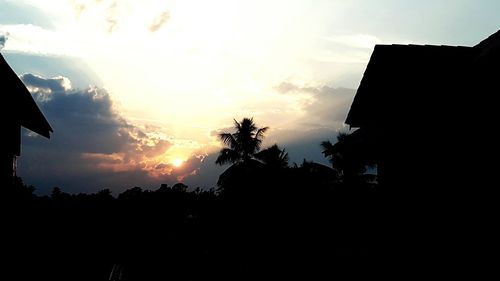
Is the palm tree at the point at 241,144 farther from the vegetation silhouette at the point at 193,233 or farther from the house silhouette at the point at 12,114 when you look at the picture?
the house silhouette at the point at 12,114

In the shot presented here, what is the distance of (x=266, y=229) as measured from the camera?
67.5ft

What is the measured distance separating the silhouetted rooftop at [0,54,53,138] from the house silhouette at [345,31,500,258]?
21.6 ft

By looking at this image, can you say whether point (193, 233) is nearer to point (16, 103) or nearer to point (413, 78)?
point (413, 78)

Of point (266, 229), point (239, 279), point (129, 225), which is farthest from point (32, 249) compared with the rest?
point (129, 225)

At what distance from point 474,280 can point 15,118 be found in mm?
7260

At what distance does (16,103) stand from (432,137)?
677 centimetres

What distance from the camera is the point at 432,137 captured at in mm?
7305

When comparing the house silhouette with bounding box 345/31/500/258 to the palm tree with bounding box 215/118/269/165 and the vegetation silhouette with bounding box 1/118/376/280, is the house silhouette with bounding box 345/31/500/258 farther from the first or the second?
the palm tree with bounding box 215/118/269/165

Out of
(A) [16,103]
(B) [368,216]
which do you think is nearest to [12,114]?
(A) [16,103]

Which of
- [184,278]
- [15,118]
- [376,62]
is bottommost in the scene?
[184,278]

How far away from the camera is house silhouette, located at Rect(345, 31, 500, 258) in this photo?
626 cm

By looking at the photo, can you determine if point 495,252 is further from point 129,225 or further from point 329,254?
point 129,225

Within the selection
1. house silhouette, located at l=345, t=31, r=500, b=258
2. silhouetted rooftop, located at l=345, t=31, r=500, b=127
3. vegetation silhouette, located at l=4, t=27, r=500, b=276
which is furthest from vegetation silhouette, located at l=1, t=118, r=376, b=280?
silhouetted rooftop, located at l=345, t=31, r=500, b=127

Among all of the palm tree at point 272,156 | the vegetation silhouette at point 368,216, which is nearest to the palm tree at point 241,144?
the palm tree at point 272,156
